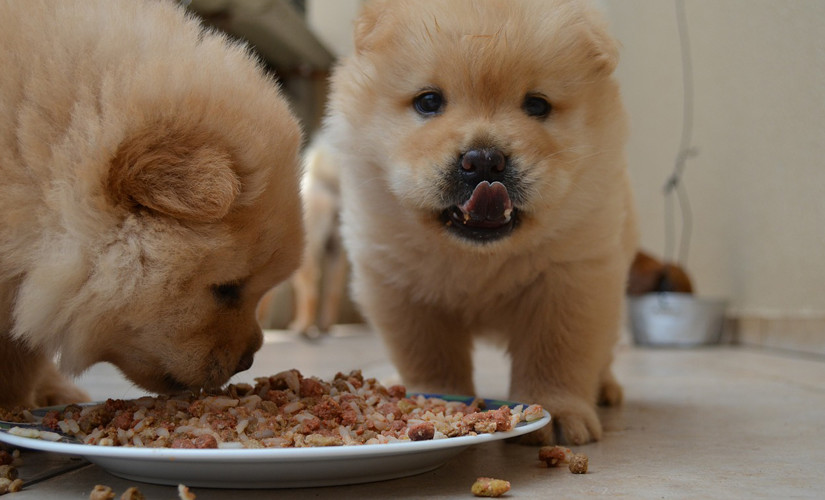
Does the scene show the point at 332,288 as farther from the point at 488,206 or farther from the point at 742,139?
the point at 488,206

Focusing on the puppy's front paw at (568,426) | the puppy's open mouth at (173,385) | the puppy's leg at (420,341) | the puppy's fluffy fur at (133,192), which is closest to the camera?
the puppy's fluffy fur at (133,192)

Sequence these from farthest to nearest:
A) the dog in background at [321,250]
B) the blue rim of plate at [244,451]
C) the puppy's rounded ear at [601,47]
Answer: the dog in background at [321,250], the puppy's rounded ear at [601,47], the blue rim of plate at [244,451]

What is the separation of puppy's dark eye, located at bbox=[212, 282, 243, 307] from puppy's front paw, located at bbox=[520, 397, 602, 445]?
78 cm

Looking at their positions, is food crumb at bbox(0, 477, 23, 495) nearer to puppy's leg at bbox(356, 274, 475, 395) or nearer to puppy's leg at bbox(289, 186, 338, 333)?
puppy's leg at bbox(356, 274, 475, 395)

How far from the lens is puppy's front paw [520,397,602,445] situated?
191 centimetres

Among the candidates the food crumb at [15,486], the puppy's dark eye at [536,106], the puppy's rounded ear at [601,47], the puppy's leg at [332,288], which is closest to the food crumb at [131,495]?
the food crumb at [15,486]

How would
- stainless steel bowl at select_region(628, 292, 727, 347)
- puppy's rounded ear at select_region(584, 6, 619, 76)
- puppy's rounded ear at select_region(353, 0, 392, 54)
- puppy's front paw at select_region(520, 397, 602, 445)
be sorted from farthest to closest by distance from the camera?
stainless steel bowl at select_region(628, 292, 727, 347) → puppy's rounded ear at select_region(353, 0, 392, 54) → puppy's rounded ear at select_region(584, 6, 619, 76) → puppy's front paw at select_region(520, 397, 602, 445)

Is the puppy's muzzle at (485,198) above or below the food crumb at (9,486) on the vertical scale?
above

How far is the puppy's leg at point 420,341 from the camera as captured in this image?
2314mm

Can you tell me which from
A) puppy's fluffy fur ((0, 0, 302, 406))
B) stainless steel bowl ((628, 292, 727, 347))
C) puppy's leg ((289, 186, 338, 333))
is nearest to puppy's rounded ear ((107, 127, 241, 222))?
puppy's fluffy fur ((0, 0, 302, 406))

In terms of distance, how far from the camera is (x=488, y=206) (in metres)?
1.83

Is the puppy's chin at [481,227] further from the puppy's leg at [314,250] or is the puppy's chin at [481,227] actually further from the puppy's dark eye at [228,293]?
the puppy's leg at [314,250]

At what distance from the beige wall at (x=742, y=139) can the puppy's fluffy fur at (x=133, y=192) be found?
199 centimetres

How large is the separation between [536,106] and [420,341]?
30.4 inches
